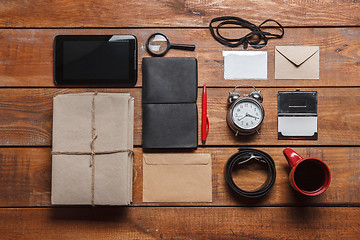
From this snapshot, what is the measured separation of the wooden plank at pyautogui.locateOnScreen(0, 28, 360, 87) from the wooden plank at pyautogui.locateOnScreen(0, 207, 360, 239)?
424 millimetres

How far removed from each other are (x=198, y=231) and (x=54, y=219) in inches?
18.9

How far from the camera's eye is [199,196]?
37.6 inches

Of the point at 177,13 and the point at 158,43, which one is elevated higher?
the point at 177,13

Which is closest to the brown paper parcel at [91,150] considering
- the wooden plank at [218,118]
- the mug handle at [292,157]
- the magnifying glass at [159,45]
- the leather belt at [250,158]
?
the wooden plank at [218,118]

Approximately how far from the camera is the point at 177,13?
0.99 meters

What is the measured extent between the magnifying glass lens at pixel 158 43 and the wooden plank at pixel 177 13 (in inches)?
1.8

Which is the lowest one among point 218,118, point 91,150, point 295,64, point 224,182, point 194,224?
point 194,224

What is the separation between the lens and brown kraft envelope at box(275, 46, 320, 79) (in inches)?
38.3

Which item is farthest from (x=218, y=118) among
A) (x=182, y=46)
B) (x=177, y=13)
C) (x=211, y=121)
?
(x=177, y=13)

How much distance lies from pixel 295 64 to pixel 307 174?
362mm

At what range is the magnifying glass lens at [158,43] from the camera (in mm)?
979

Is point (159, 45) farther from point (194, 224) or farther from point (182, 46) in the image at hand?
point (194, 224)

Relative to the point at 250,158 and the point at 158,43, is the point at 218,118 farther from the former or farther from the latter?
the point at 158,43

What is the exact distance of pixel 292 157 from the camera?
2.95 ft
